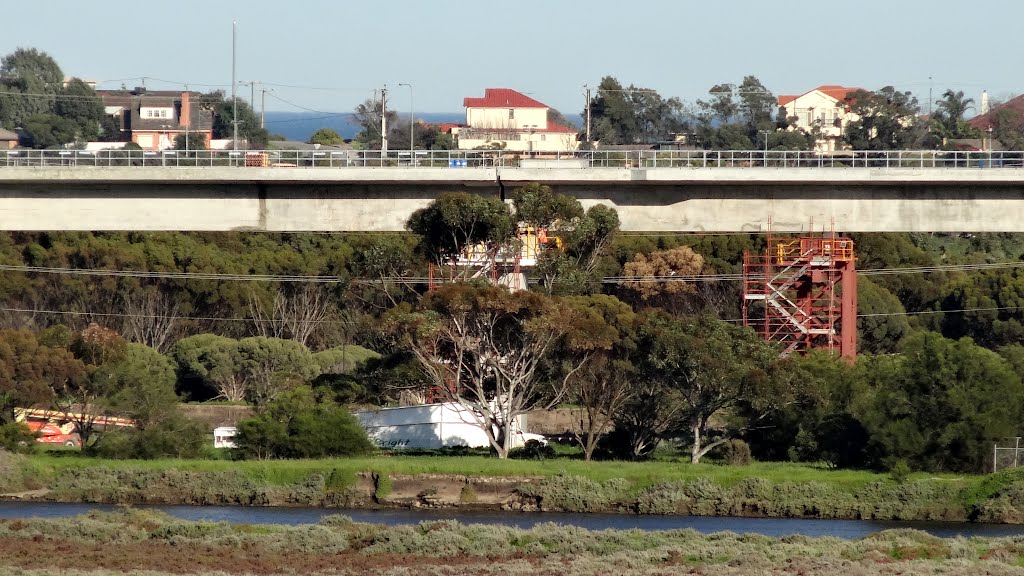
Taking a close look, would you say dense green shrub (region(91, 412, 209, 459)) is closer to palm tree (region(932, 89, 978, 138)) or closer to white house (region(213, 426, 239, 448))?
white house (region(213, 426, 239, 448))

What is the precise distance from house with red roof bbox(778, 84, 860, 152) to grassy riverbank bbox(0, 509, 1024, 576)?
92506 mm

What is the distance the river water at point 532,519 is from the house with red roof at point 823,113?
8469cm

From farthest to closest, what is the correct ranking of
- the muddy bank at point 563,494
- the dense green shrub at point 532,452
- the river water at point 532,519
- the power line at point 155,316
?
the power line at point 155,316
the dense green shrub at point 532,452
the muddy bank at point 563,494
the river water at point 532,519

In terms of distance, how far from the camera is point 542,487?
41.8 meters

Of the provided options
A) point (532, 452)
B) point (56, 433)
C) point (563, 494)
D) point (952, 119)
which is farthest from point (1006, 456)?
point (952, 119)

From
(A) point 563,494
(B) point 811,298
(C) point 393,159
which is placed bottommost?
(A) point 563,494

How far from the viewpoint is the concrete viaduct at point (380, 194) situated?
4562cm

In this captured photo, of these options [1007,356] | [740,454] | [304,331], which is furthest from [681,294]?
[740,454]

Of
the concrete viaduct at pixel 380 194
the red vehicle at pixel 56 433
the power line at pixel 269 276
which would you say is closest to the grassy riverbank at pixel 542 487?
the concrete viaduct at pixel 380 194

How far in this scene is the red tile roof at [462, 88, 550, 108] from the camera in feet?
488

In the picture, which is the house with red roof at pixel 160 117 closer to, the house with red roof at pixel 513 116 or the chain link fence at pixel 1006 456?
the house with red roof at pixel 513 116

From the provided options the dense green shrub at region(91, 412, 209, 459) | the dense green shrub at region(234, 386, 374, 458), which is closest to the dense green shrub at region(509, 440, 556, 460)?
the dense green shrub at region(234, 386, 374, 458)

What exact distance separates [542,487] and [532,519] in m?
1.75

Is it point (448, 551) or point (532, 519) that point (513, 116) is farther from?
point (448, 551)
